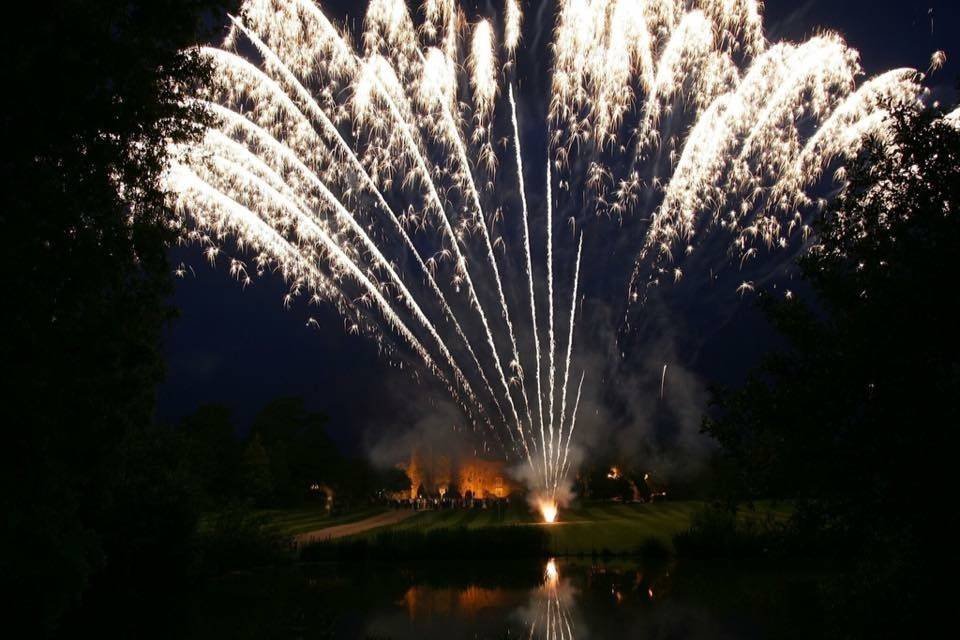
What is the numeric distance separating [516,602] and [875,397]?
17221 mm

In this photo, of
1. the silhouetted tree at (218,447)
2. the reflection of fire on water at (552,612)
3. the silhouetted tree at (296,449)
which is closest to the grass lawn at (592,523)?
the reflection of fire on water at (552,612)

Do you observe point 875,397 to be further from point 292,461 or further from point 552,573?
point 292,461

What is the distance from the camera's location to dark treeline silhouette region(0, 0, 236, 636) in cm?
998

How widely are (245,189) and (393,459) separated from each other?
2843 inches

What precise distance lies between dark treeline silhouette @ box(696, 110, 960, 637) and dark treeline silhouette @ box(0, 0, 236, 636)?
9.55 m

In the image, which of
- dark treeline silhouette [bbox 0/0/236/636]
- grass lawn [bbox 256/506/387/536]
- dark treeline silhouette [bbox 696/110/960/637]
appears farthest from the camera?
grass lawn [bbox 256/506/387/536]

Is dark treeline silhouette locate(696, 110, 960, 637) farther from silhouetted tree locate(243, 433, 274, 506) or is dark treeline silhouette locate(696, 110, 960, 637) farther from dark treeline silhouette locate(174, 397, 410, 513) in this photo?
dark treeline silhouette locate(174, 397, 410, 513)

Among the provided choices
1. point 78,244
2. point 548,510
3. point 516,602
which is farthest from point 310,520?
point 78,244

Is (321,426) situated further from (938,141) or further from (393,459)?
(938,141)

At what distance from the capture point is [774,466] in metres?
11.2

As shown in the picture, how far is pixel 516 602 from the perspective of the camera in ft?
81.2

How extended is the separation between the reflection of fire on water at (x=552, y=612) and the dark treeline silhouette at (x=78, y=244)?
464 inches

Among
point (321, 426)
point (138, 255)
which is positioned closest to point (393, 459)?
point (321, 426)

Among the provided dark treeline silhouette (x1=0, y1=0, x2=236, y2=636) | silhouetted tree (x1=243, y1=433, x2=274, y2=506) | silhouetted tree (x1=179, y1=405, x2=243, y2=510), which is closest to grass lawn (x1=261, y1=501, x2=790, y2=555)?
silhouetted tree (x1=243, y1=433, x2=274, y2=506)
